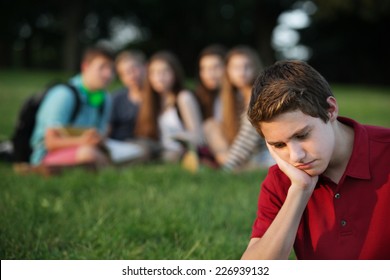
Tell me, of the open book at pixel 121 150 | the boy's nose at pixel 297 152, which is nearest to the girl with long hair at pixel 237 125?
the open book at pixel 121 150

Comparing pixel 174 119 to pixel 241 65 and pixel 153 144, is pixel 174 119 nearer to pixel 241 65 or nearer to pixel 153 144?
pixel 153 144

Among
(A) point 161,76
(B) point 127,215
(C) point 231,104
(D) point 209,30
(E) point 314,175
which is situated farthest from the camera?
(D) point 209,30

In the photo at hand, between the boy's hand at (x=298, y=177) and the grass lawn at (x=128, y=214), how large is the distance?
3.76ft

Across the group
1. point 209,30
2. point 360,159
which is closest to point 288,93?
point 360,159

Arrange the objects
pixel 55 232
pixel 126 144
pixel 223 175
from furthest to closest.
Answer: pixel 126 144 → pixel 223 175 → pixel 55 232

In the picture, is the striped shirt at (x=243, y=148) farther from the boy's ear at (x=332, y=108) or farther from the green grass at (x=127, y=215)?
the boy's ear at (x=332, y=108)

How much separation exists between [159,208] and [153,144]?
296 centimetres

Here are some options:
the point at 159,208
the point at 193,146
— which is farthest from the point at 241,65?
Result: the point at 159,208

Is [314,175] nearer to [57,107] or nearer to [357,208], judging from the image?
[357,208]

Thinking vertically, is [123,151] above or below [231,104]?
below

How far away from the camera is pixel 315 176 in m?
2.28

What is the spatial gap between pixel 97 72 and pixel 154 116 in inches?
46.2

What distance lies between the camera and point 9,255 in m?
3.21
